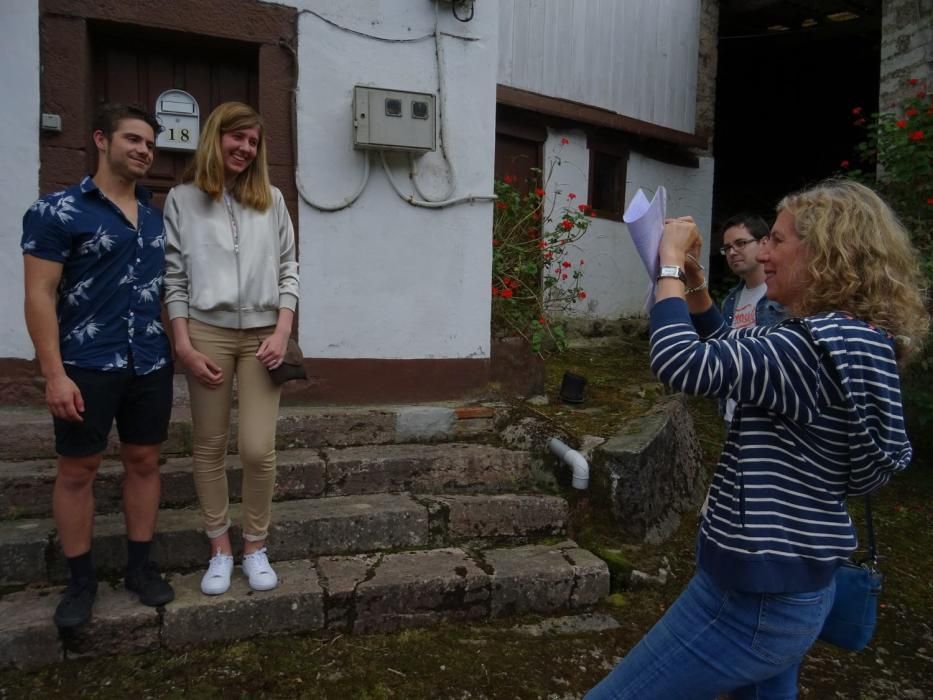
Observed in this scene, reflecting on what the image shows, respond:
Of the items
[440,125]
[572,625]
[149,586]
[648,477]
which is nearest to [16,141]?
[440,125]

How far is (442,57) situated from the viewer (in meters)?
4.43

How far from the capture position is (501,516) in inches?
145

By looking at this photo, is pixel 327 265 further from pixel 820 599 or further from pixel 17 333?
pixel 820 599

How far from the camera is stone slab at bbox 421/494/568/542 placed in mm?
3600

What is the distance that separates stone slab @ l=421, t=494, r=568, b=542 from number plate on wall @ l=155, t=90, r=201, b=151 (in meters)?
2.43

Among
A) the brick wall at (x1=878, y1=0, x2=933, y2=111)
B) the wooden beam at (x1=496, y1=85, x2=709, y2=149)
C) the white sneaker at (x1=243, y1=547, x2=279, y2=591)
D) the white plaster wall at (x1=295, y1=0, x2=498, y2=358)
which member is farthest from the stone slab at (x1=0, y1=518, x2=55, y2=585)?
the brick wall at (x1=878, y1=0, x2=933, y2=111)

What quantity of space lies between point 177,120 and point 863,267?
3.80m

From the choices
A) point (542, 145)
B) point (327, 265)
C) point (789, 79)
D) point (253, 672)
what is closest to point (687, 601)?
point (253, 672)

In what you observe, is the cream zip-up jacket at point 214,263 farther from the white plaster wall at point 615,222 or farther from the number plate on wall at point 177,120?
the white plaster wall at point 615,222

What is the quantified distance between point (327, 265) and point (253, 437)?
5.28ft

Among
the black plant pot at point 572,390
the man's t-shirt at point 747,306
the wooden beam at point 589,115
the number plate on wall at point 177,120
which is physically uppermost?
the wooden beam at point 589,115

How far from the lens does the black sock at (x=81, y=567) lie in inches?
105

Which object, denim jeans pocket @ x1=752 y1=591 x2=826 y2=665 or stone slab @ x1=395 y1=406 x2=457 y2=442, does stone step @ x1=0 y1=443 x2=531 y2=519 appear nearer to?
stone slab @ x1=395 y1=406 x2=457 y2=442

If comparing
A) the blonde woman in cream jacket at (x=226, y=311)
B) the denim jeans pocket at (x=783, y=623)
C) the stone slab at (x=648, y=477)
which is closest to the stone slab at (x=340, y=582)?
the blonde woman in cream jacket at (x=226, y=311)
